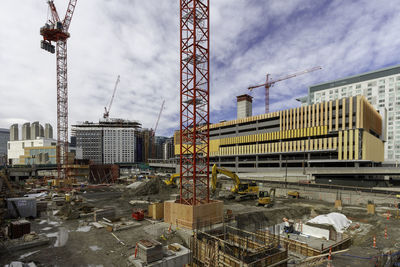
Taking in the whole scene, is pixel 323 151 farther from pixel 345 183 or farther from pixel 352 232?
pixel 352 232

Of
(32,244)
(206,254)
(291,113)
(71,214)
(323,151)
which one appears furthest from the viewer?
(291,113)

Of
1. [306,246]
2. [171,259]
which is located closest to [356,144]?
[306,246]

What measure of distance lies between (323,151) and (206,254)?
6396cm

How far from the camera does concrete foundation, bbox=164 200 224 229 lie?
22469 millimetres

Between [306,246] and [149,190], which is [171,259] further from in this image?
[149,190]

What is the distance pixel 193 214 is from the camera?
2236cm

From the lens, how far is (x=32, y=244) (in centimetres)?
1877

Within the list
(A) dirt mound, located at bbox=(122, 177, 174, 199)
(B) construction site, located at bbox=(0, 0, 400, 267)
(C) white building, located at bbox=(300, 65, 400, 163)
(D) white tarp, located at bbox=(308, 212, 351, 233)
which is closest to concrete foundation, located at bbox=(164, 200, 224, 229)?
(B) construction site, located at bbox=(0, 0, 400, 267)

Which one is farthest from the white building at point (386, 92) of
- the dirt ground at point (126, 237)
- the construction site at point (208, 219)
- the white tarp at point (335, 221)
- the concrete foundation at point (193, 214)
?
the concrete foundation at point (193, 214)

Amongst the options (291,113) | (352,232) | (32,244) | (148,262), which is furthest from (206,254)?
(291,113)

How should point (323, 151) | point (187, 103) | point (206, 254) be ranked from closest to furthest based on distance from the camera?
point (206, 254)
point (187, 103)
point (323, 151)

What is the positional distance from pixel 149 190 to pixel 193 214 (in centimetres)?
3087

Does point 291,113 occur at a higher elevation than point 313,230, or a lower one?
higher

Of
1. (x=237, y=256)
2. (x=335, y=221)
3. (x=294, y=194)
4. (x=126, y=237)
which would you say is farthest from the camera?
(x=294, y=194)
